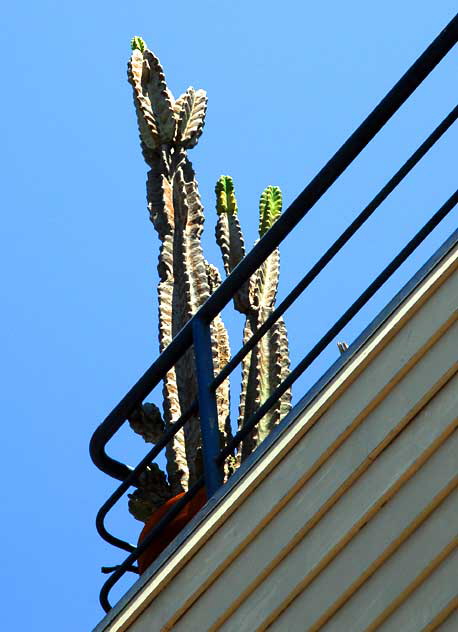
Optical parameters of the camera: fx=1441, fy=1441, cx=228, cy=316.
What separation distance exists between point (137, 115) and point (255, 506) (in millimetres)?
6511

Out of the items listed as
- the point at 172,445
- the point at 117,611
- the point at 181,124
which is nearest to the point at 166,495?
the point at 172,445

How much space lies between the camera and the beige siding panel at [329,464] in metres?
3.29

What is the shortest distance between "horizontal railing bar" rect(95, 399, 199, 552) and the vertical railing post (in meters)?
0.06

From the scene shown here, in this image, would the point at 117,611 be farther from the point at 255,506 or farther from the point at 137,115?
the point at 137,115

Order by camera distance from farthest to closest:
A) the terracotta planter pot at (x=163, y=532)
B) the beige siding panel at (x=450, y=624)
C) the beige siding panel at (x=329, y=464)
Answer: the terracotta planter pot at (x=163, y=532), the beige siding panel at (x=329, y=464), the beige siding panel at (x=450, y=624)

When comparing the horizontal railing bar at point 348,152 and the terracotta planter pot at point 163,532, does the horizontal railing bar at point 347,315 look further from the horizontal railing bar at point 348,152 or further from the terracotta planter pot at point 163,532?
the terracotta planter pot at point 163,532

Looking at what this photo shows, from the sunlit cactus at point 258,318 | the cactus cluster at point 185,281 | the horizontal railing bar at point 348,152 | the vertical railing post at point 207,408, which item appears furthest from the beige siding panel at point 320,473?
the sunlit cactus at point 258,318

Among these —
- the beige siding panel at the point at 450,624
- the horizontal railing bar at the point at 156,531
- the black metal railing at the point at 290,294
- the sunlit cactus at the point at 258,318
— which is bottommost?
the horizontal railing bar at the point at 156,531

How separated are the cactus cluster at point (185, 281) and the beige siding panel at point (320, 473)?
157 inches

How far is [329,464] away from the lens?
338 cm

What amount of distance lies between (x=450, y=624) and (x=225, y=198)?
6.63 m

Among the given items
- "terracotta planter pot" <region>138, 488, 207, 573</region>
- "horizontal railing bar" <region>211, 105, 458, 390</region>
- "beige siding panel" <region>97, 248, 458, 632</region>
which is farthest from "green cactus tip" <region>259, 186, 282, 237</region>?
"beige siding panel" <region>97, 248, 458, 632</region>

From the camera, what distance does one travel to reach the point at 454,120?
12.0 ft

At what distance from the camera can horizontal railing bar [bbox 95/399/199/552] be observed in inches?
156
